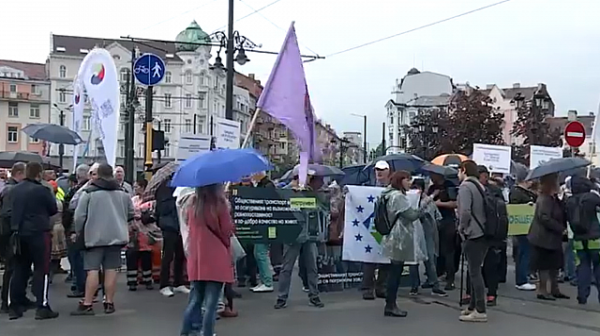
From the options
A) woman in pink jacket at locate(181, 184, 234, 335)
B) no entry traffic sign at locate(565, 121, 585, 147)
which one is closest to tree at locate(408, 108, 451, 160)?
no entry traffic sign at locate(565, 121, 585, 147)

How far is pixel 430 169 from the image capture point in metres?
13.4

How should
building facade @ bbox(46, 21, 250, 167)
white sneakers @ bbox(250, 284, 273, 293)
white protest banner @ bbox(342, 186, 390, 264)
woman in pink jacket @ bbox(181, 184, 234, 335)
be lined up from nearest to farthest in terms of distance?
1. woman in pink jacket @ bbox(181, 184, 234, 335)
2. white protest banner @ bbox(342, 186, 390, 264)
3. white sneakers @ bbox(250, 284, 273, 293)
4. building facade @ bbox(46, 21, 250, 167)

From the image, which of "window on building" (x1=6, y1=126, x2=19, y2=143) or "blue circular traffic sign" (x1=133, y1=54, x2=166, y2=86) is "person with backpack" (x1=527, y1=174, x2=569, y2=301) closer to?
"blue circular traffic sign" (x1=133, y1=54, x2=166, y2=86)

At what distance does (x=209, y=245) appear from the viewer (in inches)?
316

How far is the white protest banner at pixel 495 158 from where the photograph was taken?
17453 mm

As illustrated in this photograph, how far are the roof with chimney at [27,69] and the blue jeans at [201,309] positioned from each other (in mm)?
98628

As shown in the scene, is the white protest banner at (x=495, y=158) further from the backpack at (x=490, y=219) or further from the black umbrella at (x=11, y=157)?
the black umbrella at (x=11, y=157)

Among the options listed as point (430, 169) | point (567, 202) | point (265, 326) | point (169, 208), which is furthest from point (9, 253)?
point (567, 202)

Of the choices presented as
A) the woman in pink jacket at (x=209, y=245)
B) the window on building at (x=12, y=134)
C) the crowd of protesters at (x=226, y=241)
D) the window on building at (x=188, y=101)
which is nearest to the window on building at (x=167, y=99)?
the window on building at (x=188, y=101)

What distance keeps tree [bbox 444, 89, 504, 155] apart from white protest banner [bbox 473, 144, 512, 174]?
2025 cm

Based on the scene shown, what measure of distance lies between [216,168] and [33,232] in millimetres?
3276

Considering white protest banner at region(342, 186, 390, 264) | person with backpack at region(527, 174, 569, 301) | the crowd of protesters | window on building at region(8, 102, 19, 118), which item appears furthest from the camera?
window on building at region(8, 102, 19, 118)

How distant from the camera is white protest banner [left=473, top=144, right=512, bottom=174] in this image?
17.5 m

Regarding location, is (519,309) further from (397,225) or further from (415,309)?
(397,225)
